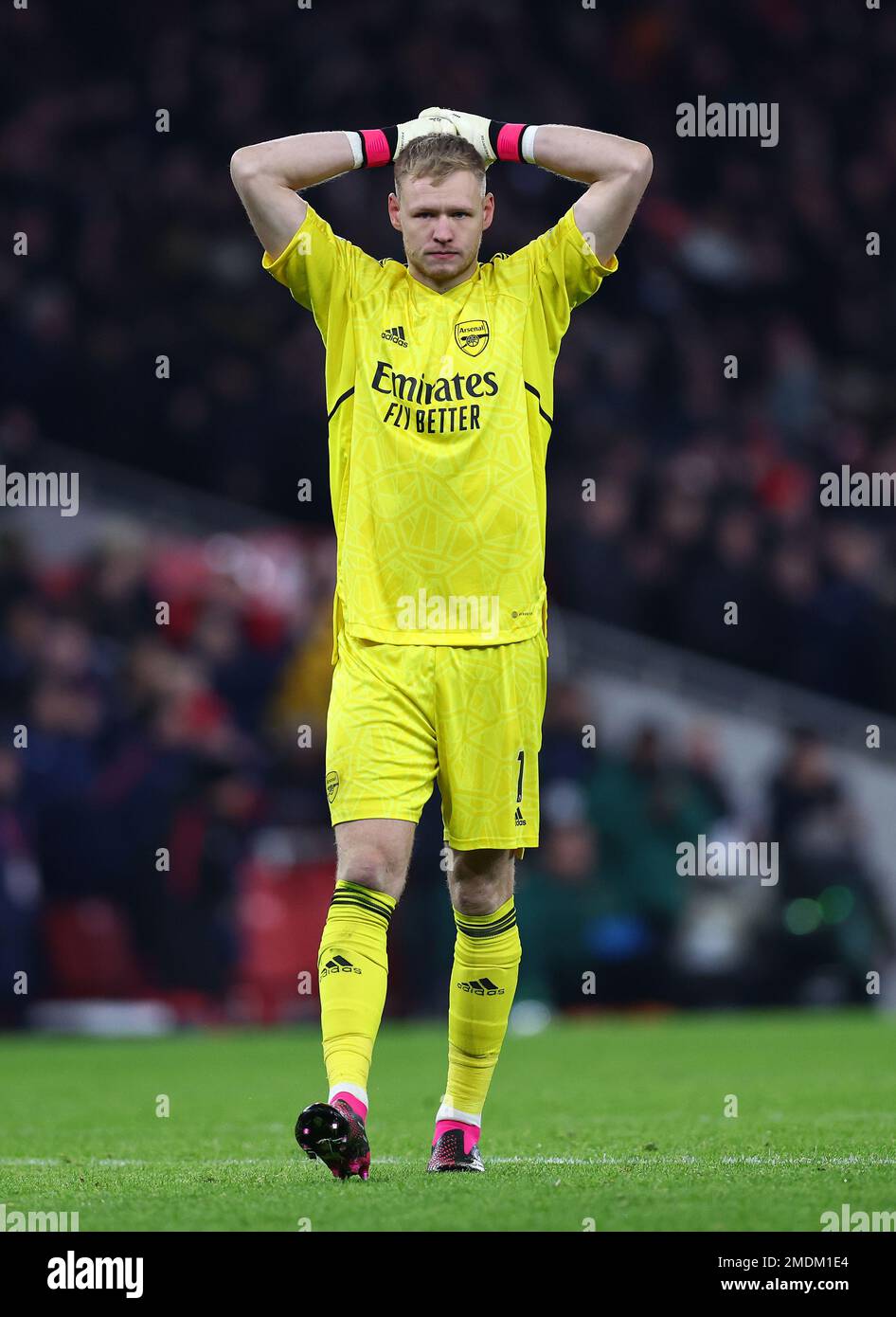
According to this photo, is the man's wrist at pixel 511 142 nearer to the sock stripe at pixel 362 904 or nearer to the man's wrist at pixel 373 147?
the man's wrist at pixel 373 147

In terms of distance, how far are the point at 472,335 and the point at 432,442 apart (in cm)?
32

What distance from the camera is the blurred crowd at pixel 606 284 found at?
15344 millimetres

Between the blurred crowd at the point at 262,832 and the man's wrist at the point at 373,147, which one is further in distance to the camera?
the blurred crowd at the point at 262,832

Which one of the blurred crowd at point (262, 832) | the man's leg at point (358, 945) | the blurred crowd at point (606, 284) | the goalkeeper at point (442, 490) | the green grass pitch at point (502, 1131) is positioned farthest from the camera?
the blurred crowd at point (606, 284)

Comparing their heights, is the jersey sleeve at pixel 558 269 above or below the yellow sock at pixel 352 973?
above

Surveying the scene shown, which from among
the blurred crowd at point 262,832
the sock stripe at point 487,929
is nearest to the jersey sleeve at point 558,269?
the sock stripe at point 487,929

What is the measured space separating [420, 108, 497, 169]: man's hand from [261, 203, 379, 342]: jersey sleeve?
42cm

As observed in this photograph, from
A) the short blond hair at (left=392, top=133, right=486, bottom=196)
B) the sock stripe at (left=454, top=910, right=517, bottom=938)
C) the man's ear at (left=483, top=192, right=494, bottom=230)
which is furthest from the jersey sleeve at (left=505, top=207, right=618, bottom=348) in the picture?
the sock stripe at (left=454, top=910, right=517, bottom=938)

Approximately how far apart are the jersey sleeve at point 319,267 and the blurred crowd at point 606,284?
9.32m

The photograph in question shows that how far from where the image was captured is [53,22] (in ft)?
61.4

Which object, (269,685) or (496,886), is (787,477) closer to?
(269,685)
